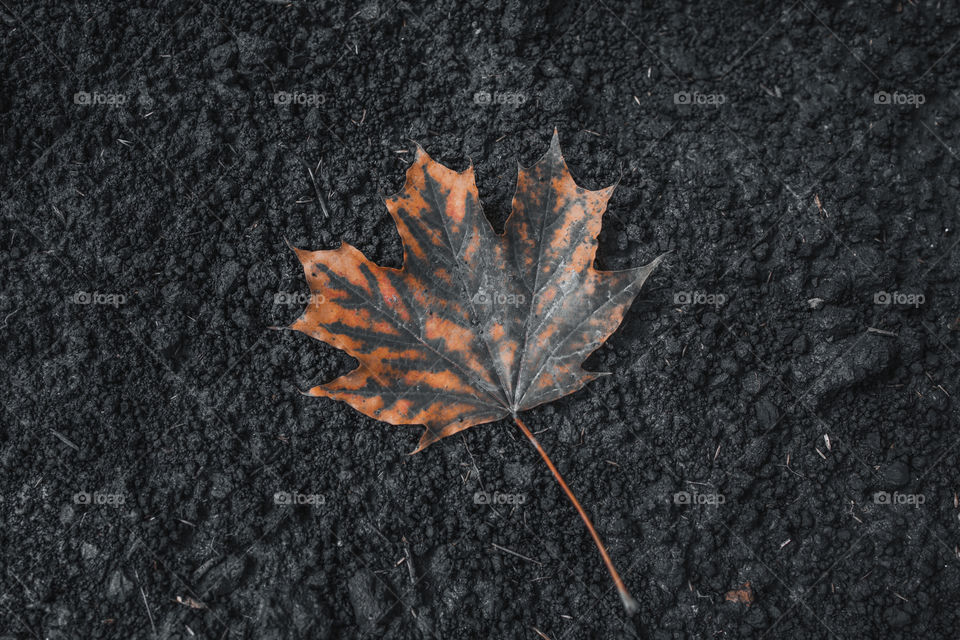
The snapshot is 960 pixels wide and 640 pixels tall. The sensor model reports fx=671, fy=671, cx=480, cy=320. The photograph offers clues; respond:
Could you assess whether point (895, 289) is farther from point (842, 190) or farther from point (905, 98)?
point (905, 98)

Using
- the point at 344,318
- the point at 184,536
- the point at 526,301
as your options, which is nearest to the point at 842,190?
the point at 526,301

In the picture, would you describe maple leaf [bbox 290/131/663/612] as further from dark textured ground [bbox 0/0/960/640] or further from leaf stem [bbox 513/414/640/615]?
dark textured ground [bbox 0/0/960/640]

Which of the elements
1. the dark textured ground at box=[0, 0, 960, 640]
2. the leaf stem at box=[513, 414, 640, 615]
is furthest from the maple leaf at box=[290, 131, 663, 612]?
the dark textured ground at box=[0, 0, 960, 640]

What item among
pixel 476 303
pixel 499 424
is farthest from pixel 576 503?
pixel 476 303

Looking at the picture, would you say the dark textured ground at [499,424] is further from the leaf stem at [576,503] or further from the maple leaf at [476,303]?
the maple leaf at [476,303]

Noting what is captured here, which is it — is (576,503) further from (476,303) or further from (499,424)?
(476,303)

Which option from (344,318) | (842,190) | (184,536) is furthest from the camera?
(842,190)

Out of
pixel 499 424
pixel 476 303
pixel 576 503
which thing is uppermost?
pixel 476 303
